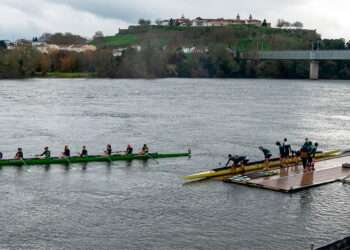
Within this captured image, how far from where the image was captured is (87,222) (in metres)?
29.9

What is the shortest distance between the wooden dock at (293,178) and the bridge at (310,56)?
12884 cm

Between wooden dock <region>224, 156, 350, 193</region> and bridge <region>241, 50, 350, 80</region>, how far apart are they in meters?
129

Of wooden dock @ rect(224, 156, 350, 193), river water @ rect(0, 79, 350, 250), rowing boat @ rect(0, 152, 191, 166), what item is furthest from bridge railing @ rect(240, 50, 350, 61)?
rowing boat @ rect(0, 152, 191, 166)

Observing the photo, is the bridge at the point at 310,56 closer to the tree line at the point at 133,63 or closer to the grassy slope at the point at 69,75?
the tree line at the point at 133,63

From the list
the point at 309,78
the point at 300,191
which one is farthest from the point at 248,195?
the point at 309,78

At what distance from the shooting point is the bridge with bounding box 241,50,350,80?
169000mm

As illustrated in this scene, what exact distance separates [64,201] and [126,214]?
4.39 m

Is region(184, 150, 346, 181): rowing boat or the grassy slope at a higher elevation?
the grassy slope

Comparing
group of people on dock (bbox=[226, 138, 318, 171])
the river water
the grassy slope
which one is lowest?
the river water

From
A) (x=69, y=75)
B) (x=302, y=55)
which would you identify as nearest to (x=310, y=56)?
(x=302, y=55)

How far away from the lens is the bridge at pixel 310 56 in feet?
554

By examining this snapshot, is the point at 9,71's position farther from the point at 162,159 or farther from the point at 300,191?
the point at 300,191

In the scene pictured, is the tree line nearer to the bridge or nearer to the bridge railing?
the bridge railing

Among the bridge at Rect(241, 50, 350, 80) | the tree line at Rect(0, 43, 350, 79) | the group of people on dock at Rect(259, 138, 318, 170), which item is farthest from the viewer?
the bridge at Rect(241, 50, 350, 80)
